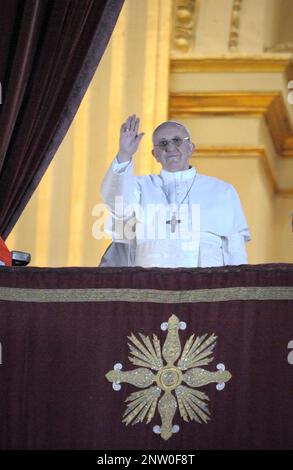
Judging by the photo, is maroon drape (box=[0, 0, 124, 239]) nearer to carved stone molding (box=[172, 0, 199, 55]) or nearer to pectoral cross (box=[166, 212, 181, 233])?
pectoral cross (box=[166, 212, 181, 233])

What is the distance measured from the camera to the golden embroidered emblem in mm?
4988

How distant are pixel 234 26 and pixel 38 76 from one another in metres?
2.23

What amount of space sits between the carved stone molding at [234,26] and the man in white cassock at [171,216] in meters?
1.81

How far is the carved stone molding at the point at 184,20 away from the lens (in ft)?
25.7

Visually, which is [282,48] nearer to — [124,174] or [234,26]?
[234,26]

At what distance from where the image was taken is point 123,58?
7.79m

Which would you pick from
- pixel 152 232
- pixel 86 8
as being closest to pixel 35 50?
pixel 86 8

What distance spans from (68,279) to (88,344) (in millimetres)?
256

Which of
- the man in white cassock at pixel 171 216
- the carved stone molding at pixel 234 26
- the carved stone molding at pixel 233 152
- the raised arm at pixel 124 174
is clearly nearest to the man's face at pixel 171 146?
the man in white cassock at pixel 171 216

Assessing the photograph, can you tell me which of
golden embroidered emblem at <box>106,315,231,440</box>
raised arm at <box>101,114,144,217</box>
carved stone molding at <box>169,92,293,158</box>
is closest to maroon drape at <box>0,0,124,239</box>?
raised arm at <box>101,114,144,217</box>

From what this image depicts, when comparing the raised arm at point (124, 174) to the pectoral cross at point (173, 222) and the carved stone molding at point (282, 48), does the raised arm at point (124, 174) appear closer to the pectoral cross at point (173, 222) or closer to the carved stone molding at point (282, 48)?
the pectoral cross at point (173, 222)

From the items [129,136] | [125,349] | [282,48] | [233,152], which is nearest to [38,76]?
[129,136]

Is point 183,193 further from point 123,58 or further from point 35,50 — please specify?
point 123,58
